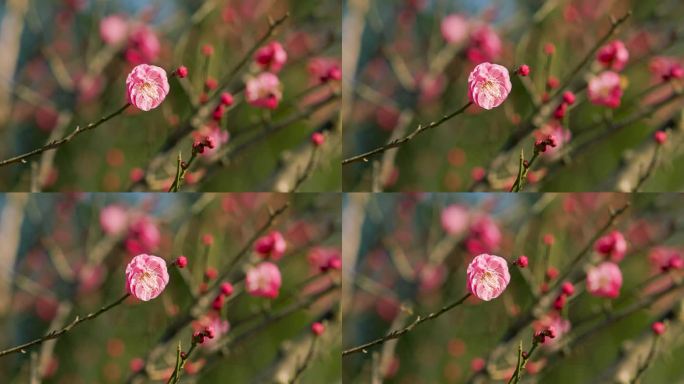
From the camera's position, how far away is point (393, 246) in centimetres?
210

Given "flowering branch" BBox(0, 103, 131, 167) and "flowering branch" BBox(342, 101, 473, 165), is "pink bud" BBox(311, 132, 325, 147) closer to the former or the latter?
"flowering branch" BBox(342, 101, 473, 165)

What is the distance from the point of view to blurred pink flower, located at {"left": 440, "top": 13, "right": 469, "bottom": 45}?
2.12 m

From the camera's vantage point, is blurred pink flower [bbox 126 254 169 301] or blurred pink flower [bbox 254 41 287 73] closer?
blurred pink flower [bbox 126 254 169 301]

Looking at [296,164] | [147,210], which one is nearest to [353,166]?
[296,164]

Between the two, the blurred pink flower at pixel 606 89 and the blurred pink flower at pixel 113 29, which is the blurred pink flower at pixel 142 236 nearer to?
the blurred pink flower at pixel 113 29

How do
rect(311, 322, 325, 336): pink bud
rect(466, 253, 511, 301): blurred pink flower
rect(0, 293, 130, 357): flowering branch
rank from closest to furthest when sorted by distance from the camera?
rect(0, 293, 130, 357): flowering branch, rect(466, 253, 511, 301): blurred pink flower, rect(311, 322, 325, 336): pink bud

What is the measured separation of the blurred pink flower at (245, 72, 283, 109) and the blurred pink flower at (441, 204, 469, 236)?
0.46m

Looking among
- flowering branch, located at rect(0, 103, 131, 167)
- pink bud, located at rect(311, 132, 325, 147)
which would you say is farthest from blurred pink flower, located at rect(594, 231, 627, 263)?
flowering branch, located at rect(0, 103, 131, 167)

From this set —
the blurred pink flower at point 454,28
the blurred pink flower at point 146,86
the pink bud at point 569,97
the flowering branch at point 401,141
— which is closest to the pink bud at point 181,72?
the blurred pink flower at point 146,86

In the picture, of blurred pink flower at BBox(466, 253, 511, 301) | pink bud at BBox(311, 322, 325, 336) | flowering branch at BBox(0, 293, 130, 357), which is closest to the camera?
flowering branch at BBox(0, 293, 130, 357)

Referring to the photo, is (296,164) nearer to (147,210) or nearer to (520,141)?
(147,210)

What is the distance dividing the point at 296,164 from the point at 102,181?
1.41ft

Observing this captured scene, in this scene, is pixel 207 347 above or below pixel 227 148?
below

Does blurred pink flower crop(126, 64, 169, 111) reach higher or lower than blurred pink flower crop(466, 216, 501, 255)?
higher
